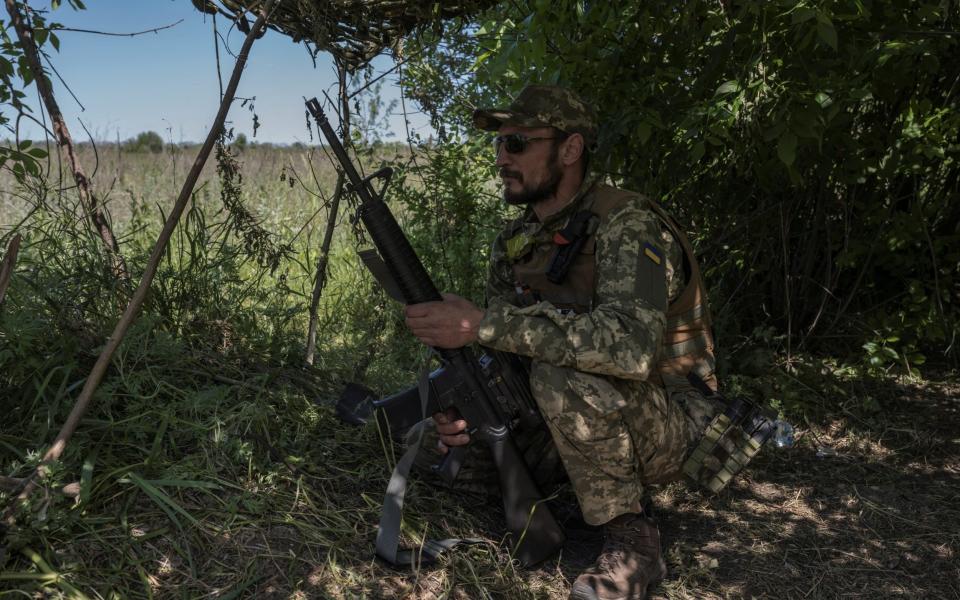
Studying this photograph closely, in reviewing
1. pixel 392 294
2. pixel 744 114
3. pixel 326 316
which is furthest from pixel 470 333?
pixel 326 316

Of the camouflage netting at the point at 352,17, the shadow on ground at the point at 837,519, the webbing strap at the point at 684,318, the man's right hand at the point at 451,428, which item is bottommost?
the shadow on ground at the point at 837,519

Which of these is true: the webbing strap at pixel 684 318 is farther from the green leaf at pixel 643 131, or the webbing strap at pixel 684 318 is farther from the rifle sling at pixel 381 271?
the rifle sling at pixel 381 271

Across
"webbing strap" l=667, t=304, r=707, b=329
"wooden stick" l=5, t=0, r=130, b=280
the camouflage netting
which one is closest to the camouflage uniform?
"webbing strap" l=667, t=304, r=707, b=329

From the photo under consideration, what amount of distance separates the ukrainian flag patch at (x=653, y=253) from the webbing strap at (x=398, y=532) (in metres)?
0.82

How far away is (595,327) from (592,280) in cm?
38

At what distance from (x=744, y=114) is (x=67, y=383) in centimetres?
266

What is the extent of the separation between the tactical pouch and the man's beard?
3.30 ft

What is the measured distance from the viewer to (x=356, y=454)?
9.75ft

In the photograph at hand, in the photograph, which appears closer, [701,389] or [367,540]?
[367,540]

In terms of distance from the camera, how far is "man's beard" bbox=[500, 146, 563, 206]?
281 cm

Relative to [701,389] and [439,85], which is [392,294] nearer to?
[701,389]

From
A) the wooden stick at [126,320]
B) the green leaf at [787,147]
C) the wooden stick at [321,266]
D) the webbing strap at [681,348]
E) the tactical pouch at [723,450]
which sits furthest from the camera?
the wooden stick at [321,266]

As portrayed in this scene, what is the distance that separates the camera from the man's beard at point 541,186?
2812 millimetres

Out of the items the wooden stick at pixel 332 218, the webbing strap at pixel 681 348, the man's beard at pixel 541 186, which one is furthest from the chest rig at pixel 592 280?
the wooden stick at pixel 332 218
